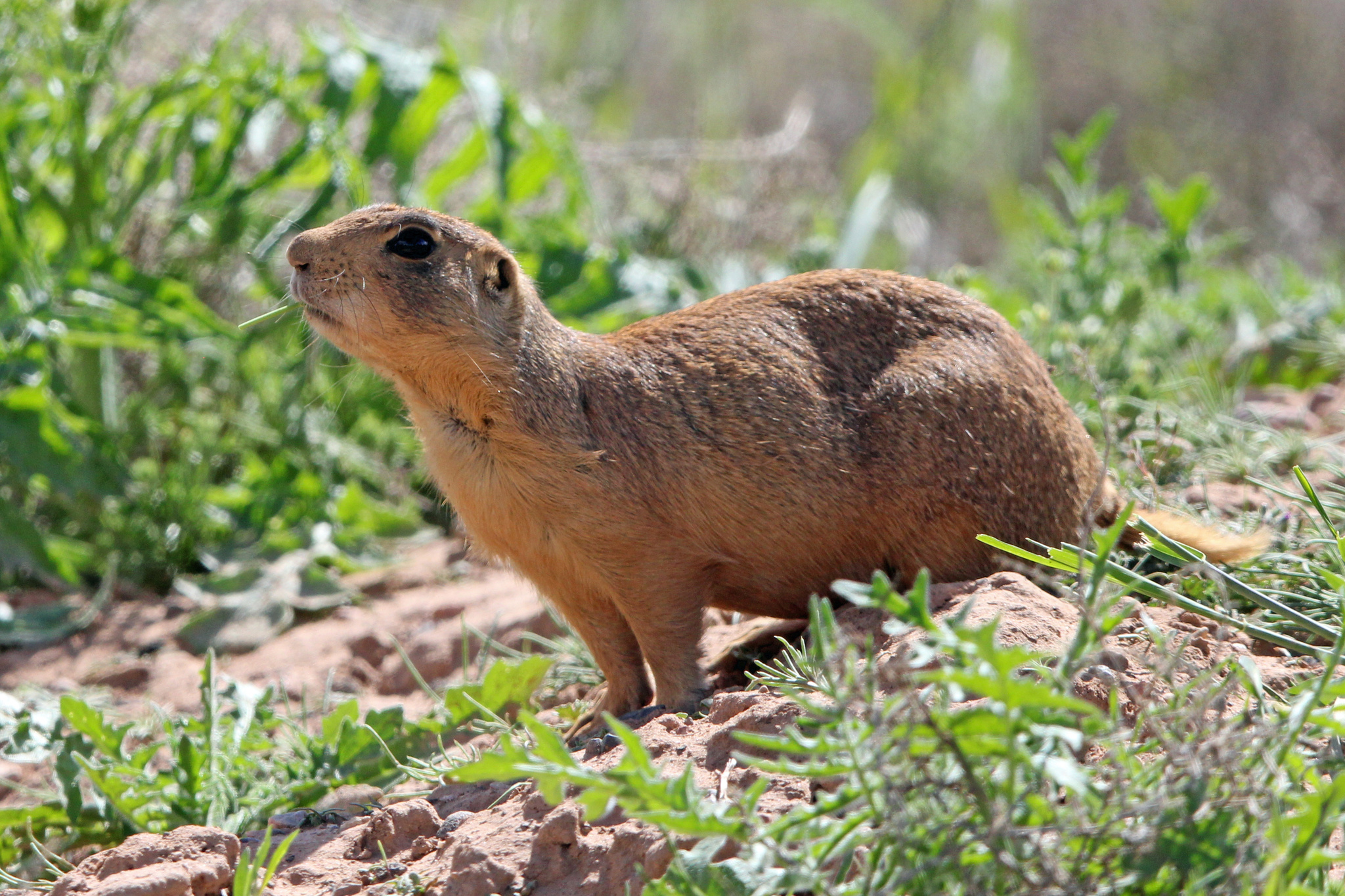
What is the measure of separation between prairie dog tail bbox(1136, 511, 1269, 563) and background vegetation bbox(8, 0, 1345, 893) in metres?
0.07

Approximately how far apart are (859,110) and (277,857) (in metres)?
13.5

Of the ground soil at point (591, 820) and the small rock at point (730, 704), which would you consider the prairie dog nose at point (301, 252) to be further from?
the small rock at point (730, 704)

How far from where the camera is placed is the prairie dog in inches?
133

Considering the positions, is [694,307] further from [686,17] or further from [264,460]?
[686,17]

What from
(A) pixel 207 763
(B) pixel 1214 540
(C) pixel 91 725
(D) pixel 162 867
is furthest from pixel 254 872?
(B) pixel 1214 540

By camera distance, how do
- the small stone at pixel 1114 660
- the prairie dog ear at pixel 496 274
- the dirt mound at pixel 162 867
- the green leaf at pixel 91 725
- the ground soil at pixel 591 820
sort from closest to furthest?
the small stone at pixel 1114 660 → the ground soil at pixel 591 820 → the dirt mound at pixel 162 867 → the green leaf at pixel 91 725 → the prairie dog ear at pixel 496 274

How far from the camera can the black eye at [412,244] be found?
11.6 feet

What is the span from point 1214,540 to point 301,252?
252cm

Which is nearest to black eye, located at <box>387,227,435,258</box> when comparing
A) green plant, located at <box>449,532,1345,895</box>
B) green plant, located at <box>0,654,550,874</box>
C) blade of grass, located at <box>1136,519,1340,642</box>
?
green plant, located at <box>0,654,550,874</box>

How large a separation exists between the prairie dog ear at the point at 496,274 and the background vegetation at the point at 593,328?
1.09 metres

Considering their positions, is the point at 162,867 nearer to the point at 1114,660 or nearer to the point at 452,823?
the point at 452,823

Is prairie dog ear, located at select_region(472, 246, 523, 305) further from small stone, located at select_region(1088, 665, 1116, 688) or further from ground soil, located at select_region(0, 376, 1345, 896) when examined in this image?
small stone, located at select_region(1088, 665, 1116, 688)

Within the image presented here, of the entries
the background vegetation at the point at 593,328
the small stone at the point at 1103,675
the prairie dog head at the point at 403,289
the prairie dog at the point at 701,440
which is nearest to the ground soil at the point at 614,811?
the small stone at the point at 1103,675

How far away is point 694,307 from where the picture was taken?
3896mm
